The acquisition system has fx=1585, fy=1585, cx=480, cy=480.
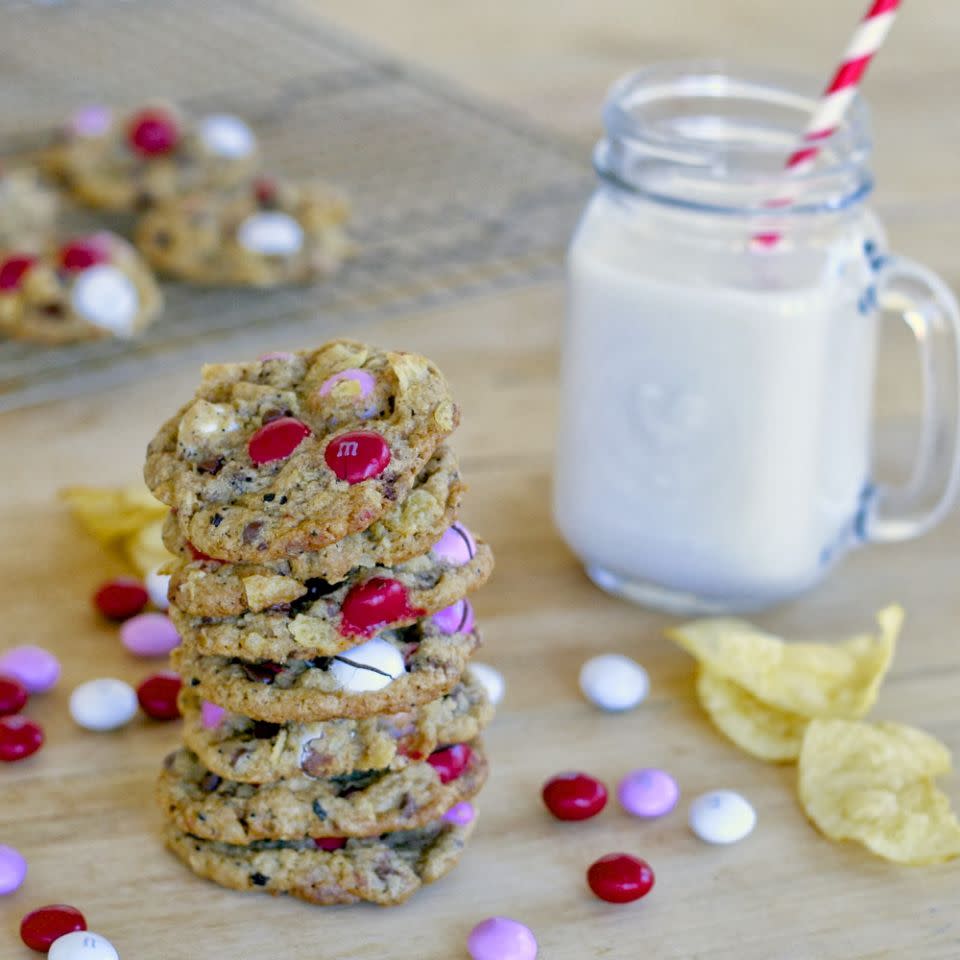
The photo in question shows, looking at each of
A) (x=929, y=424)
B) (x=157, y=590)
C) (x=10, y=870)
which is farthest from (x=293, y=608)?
(x=929, y=424)

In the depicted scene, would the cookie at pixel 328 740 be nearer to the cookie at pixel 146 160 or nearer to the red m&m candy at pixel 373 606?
the red m&m candy at pixel 373 606

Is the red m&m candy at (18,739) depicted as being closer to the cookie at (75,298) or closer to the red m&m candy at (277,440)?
the red m&m candy at (277,440)

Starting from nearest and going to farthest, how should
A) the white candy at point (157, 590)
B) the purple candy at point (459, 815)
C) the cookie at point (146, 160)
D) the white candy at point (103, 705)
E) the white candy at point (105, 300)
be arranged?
the purple candy at point (459, 815) → the white candy at point (103, 705) → the white candy at point (157, 590) → the white candy at point (105, 300) → the cookie at point (146, 160)

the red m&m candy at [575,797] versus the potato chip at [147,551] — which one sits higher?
the red m&m candy at [575,797]

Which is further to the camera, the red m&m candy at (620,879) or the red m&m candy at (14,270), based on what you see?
the red m&m candy at (14,270)

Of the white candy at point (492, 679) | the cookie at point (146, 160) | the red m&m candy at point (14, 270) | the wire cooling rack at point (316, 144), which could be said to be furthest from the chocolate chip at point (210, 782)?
the cookie at point (146, 160)

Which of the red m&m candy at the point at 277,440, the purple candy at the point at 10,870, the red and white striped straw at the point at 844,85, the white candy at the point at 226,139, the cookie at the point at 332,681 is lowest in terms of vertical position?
the purple candy at the point at 10,870

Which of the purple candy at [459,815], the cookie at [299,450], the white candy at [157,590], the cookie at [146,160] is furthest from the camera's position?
the cookie at [146,160]

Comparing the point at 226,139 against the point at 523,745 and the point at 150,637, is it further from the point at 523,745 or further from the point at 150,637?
the point at 523,745

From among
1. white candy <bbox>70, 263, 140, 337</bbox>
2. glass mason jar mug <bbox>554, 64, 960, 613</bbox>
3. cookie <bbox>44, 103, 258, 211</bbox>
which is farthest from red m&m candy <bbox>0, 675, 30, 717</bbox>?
cookie <bbox>44, 103, 258, 211</bbox>
